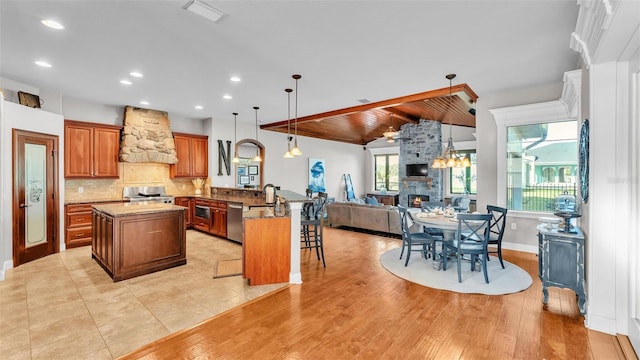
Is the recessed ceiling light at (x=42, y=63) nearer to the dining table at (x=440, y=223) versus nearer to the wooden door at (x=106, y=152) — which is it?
the wooden door at (x=106, y=152)

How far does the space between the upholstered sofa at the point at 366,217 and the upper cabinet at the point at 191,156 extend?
3.53 m

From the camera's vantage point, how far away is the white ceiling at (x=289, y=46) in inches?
102

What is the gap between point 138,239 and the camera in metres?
3.87

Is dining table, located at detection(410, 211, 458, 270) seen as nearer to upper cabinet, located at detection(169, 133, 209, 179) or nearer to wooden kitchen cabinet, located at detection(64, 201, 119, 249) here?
upper cabinet, located at detection(169, 133, 209, 179)

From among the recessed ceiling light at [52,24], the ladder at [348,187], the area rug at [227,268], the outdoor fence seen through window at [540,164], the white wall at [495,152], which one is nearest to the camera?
the recessed ceiling light at [52,24]

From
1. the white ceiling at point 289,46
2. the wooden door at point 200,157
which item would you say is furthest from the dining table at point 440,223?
the wooden door at point 200,157

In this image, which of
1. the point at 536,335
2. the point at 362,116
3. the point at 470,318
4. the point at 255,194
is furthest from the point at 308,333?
the point at 362,116

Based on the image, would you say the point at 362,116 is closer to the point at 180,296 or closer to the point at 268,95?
the point at 268,95

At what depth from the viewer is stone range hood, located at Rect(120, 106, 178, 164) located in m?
6.05

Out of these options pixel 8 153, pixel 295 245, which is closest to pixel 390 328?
pixel 295 245

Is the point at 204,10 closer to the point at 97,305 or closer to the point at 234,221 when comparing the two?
the point at 97,305

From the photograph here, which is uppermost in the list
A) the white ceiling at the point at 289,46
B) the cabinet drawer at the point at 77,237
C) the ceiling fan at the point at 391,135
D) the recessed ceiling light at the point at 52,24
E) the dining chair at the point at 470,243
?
the white ceiling at the point at 289,46

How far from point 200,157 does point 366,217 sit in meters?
4.57

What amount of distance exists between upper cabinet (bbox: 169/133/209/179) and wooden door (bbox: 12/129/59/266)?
7.65 feet
